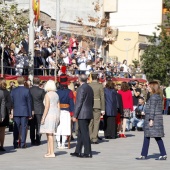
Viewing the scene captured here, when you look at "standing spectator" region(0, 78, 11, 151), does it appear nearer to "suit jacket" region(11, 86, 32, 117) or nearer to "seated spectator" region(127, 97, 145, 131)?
"suit jacket" region(11, 86, 32, 117)

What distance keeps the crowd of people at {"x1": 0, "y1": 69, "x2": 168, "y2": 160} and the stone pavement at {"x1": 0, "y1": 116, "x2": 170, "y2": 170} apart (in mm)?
382

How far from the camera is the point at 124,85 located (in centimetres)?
2884

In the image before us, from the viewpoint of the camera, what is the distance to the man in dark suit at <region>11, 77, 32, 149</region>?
22234 mm

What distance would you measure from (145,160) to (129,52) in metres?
59.2

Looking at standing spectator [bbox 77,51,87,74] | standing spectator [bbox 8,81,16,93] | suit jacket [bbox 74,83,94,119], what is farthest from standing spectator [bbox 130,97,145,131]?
standing spectator [bbox 77,51,87,74]

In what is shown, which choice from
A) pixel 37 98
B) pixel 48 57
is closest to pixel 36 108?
pixel 37 98

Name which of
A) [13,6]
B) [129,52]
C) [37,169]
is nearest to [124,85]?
[13,6]

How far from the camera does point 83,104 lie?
19.9 m

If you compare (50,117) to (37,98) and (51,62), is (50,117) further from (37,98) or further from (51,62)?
(51,62)

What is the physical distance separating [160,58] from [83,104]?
41160 millimetres

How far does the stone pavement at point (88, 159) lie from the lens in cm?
1777

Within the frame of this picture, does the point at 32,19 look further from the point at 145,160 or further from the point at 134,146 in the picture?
the point at 145,160

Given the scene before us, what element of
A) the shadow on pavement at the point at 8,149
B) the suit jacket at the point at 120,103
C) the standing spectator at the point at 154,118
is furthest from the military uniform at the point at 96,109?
the standing spectator at the point at 154,118

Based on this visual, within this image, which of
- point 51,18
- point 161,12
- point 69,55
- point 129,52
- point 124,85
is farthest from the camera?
point 161,12
